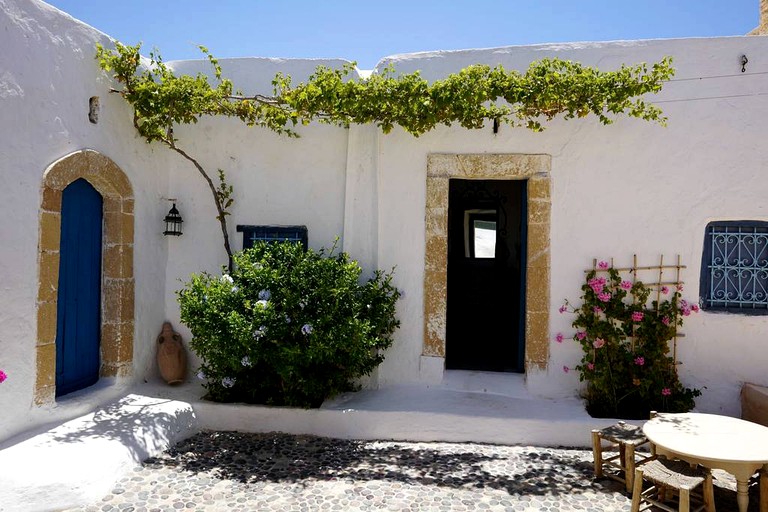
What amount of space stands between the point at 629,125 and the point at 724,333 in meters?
1.98

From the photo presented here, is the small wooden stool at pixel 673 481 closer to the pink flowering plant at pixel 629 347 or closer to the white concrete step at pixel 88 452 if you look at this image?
the pink flowering plant at pixel 629 347

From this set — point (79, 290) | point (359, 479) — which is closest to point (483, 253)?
point (359, 479)

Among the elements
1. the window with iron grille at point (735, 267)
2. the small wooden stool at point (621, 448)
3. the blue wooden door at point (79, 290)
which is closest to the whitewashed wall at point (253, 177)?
the blue wooden door at point (79, 290)

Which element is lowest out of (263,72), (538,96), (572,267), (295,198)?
(572,267)

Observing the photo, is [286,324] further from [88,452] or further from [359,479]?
[88,452]

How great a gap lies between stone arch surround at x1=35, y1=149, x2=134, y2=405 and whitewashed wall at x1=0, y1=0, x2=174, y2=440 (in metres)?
0.09

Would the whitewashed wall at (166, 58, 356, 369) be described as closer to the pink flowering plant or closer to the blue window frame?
the blue window frame

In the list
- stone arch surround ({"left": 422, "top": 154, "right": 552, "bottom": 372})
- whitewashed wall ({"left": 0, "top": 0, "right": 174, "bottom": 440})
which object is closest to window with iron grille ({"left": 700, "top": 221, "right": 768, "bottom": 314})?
stone arch surround ({"left": 422, "top": 154, "right": 552, "bottom": 372})

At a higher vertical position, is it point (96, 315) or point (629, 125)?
point (629, 125)

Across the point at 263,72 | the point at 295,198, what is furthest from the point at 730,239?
the point at 263,72

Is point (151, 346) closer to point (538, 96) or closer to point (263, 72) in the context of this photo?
point (263, 72)

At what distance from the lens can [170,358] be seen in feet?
17.6

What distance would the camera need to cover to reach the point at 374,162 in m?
5.35

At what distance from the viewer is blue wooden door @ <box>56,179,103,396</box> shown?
14.9 feet
